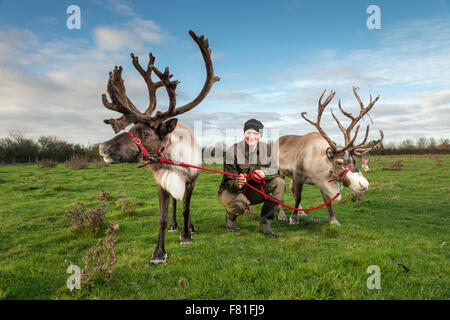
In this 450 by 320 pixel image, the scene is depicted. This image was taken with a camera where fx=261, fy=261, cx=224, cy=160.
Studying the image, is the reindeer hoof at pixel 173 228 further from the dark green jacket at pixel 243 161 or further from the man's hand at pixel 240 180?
the man's hand at pixel 240 180

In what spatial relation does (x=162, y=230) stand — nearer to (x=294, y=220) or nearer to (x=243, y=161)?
(x=243, y=161)

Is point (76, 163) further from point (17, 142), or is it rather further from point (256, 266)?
point (256, 266)

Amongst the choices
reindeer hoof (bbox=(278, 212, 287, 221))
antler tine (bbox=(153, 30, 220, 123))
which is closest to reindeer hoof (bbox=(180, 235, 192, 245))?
antler tine (bbox=(153, 30, 220, 123))

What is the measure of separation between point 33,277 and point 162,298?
221 cm

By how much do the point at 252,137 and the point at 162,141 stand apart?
77.3 inches

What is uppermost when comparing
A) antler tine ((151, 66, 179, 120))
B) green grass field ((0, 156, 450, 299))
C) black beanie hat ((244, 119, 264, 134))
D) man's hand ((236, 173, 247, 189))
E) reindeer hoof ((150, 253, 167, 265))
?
antler tine ((151, 66, 179, 120))

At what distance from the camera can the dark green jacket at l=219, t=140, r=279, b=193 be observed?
5.73 metres

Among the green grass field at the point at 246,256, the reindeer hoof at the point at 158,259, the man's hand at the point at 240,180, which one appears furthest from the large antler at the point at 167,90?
the green grass field at the point at 246,256

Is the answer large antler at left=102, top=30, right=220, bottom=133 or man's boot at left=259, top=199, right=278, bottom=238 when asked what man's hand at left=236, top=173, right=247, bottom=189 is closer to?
man's boot at left=259, top=199, right=278, bottom=238

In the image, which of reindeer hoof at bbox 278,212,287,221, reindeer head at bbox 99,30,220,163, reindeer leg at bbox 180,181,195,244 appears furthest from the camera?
reindeer hoof at bbox 278,212,287,221

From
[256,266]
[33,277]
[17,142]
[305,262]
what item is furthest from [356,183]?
[17,142]

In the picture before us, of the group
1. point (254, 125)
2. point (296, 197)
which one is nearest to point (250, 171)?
point (254, 125)

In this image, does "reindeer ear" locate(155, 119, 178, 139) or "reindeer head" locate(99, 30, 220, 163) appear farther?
"reindeer ear" locate(155, 119, 178, 139)

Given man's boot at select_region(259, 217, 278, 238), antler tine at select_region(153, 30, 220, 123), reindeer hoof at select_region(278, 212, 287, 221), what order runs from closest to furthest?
1. antler tine at select_region(153, 30, 220, 123)
2. man's boot at select_region(259, 217, 278, 238)
3. reindeer hoof at select_region(278, 212, 287, 221)
